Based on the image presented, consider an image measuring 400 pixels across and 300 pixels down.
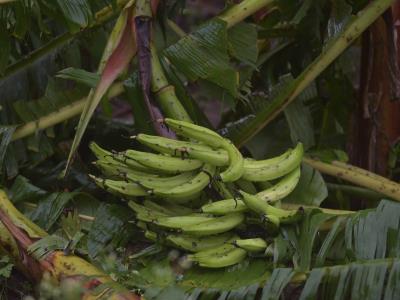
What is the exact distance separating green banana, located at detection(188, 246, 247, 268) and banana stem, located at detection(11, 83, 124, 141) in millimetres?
603

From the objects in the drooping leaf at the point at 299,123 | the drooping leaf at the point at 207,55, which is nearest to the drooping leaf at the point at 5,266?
the drooping leaf at the point at 207,55

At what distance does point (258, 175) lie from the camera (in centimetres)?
159

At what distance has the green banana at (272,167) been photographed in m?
1.59

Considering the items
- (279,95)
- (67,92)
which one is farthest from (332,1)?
(67,92)

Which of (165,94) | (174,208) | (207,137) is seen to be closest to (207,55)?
(165,94)

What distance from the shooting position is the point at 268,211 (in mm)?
1528

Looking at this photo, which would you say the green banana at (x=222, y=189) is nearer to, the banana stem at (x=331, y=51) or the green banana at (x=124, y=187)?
the green banana at (x=124, y=187)

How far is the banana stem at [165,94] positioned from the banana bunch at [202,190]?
13 cm

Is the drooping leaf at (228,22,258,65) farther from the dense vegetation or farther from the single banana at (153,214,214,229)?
the single banana at (153,214,214,229)

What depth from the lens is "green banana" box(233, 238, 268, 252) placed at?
153cm

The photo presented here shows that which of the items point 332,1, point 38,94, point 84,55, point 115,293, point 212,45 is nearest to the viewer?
point 115,293

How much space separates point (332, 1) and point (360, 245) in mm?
768

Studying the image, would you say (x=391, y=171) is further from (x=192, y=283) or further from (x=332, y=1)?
(x=192, y=283)

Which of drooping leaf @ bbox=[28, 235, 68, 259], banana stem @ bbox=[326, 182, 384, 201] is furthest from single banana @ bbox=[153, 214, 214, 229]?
banana stem @ bbox=[326, 182, 384, 201]
